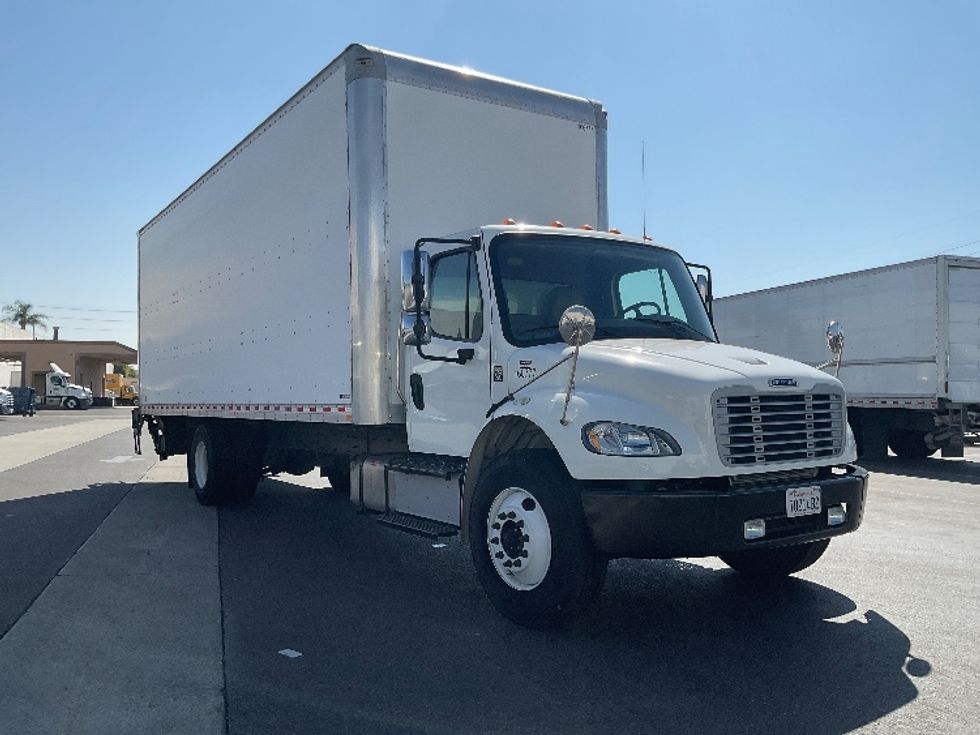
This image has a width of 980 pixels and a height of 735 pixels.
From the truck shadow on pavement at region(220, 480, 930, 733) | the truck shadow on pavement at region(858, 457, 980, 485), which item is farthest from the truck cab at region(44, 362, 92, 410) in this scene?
the truck shadow on pavement at region(220, 480, 930, 733)

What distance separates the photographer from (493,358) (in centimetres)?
575

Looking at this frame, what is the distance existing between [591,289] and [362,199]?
6.60 ft

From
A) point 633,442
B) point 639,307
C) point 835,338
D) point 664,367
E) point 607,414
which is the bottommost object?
point 633,442

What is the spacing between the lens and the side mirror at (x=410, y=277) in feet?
19.5

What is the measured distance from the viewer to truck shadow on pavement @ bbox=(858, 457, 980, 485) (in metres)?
13.4

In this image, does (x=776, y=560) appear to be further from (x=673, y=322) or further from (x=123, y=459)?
(x=123, y=459)

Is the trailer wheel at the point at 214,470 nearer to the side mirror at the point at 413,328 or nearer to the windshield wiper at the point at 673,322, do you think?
the side mirror at the point at 413,328

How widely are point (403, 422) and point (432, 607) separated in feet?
5.32

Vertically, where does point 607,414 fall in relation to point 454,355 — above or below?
below

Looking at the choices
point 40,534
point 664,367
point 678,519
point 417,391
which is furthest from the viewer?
point 40,534

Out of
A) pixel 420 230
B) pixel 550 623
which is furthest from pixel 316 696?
pixel 420 230

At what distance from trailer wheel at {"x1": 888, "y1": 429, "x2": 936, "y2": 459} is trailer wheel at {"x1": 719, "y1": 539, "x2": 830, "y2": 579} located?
10.9m

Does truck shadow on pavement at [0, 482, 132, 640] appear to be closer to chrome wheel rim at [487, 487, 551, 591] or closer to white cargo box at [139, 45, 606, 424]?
white cargo box at [139, 45, 606, 424]

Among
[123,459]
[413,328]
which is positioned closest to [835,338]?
[413,328]
